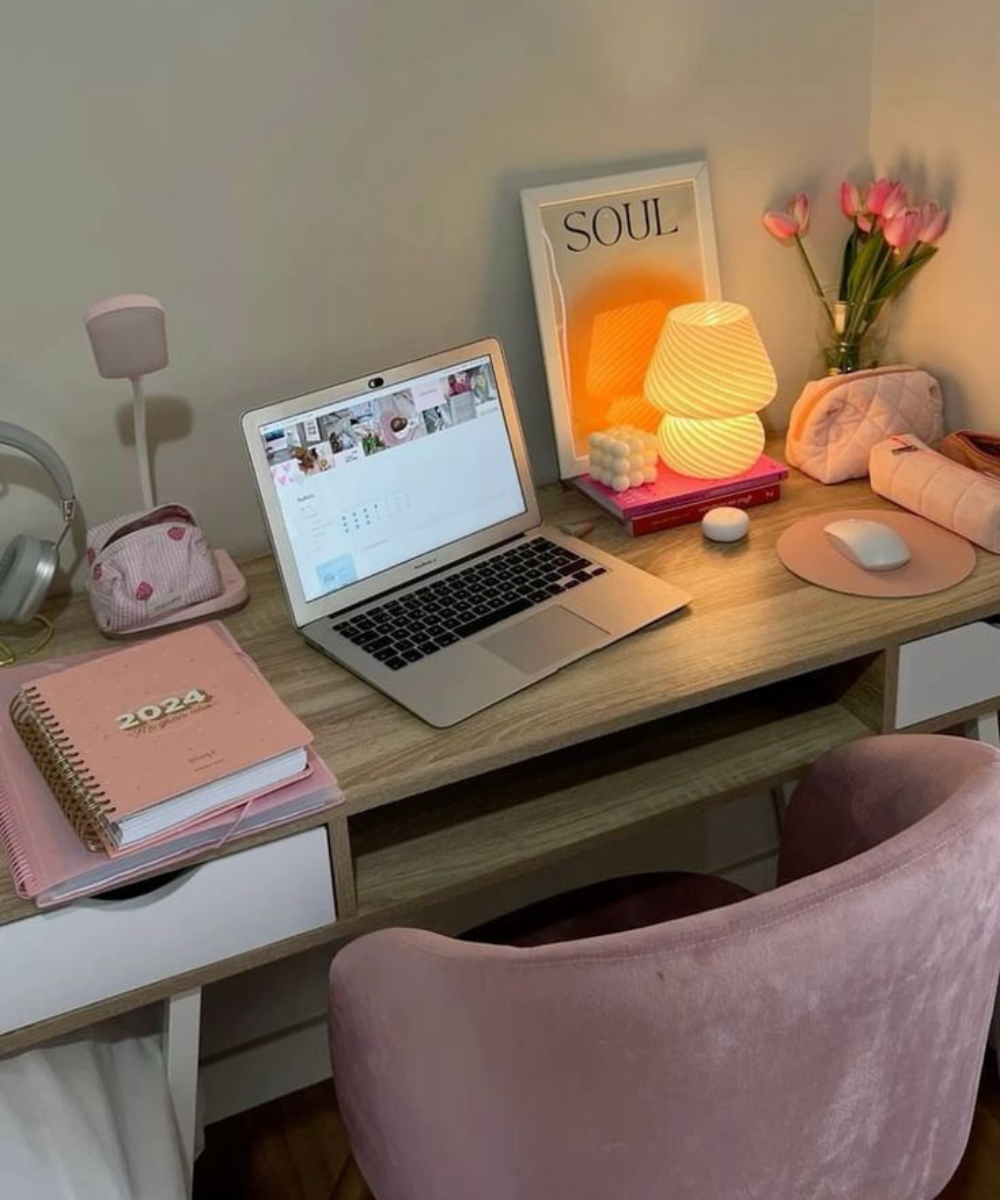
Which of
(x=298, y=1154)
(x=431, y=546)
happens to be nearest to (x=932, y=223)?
(x=431, y=546)

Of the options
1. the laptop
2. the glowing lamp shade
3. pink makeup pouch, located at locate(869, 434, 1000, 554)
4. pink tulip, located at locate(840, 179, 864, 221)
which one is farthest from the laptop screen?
pink tulip, located at locate(840, 179, 864, 221)

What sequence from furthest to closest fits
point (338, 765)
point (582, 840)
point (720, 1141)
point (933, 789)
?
point (582, 840)
point (338, 765)
point (933, 789)
point (720, 1141)

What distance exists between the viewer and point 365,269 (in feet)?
4.74

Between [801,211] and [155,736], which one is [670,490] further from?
[155,736]

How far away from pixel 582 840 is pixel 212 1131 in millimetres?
849

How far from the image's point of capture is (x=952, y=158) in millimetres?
1543

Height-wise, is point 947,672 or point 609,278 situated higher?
point 609,278

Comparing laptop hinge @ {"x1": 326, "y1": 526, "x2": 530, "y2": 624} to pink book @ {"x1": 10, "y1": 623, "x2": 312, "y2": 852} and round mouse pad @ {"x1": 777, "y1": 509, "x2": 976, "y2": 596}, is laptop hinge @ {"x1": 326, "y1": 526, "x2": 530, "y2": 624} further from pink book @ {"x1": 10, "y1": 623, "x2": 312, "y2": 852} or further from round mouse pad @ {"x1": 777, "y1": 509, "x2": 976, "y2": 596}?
round mouse pad @ {"x1": 777, "y1": 509, "x2": 976, "y2": 596}

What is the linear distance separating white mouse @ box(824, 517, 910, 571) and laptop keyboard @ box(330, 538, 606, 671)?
27cm

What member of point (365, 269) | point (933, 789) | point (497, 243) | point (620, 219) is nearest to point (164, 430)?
point (365, 269)

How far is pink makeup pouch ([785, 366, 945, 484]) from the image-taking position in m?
1.55

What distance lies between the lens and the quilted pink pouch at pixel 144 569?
1.29 m

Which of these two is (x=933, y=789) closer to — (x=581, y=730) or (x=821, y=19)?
(x=581, y=730)

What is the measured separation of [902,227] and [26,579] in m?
1.09
